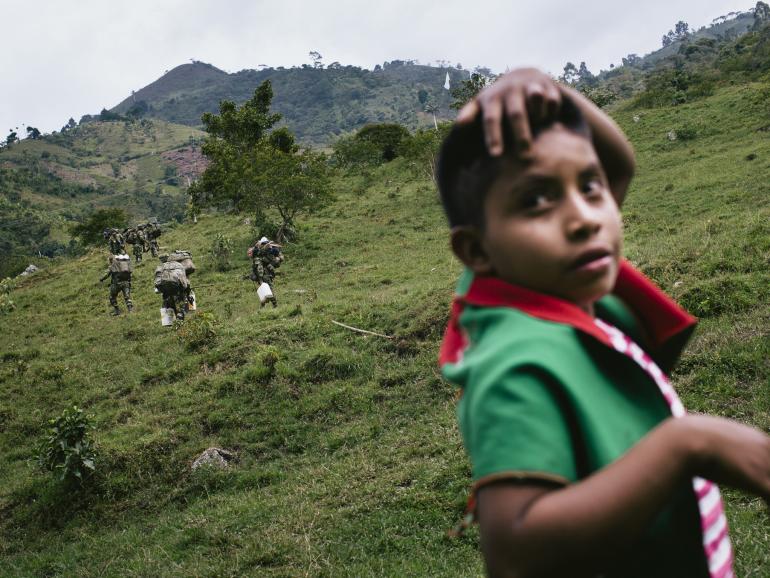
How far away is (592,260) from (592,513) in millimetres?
455

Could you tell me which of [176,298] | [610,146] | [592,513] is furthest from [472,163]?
[176,298]

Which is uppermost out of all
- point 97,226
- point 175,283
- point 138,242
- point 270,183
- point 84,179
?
point 84,179

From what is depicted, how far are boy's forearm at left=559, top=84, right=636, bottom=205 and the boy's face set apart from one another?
0.19m

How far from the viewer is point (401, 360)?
31.2 feet

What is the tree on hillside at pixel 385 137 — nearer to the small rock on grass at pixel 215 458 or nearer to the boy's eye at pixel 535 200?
the small rock on grass at pixel 215 458

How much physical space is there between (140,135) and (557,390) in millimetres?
150839

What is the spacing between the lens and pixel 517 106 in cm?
108

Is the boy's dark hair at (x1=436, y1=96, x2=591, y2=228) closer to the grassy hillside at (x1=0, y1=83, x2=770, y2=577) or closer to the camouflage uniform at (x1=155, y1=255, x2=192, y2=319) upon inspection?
→ the grassy hillside at (x1=0, y1=83, x2=770, y2=577)

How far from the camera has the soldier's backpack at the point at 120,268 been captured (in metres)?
17.0

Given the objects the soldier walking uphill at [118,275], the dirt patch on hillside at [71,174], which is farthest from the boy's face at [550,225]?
the dirt patch on hillside at [71,174]

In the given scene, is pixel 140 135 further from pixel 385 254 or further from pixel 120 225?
pixel 385 254

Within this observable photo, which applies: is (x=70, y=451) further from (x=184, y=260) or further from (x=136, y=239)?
(x=136, y=239)

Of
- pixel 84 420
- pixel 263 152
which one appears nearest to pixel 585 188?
pixel 84 420

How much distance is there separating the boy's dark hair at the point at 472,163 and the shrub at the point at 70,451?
769 cm
